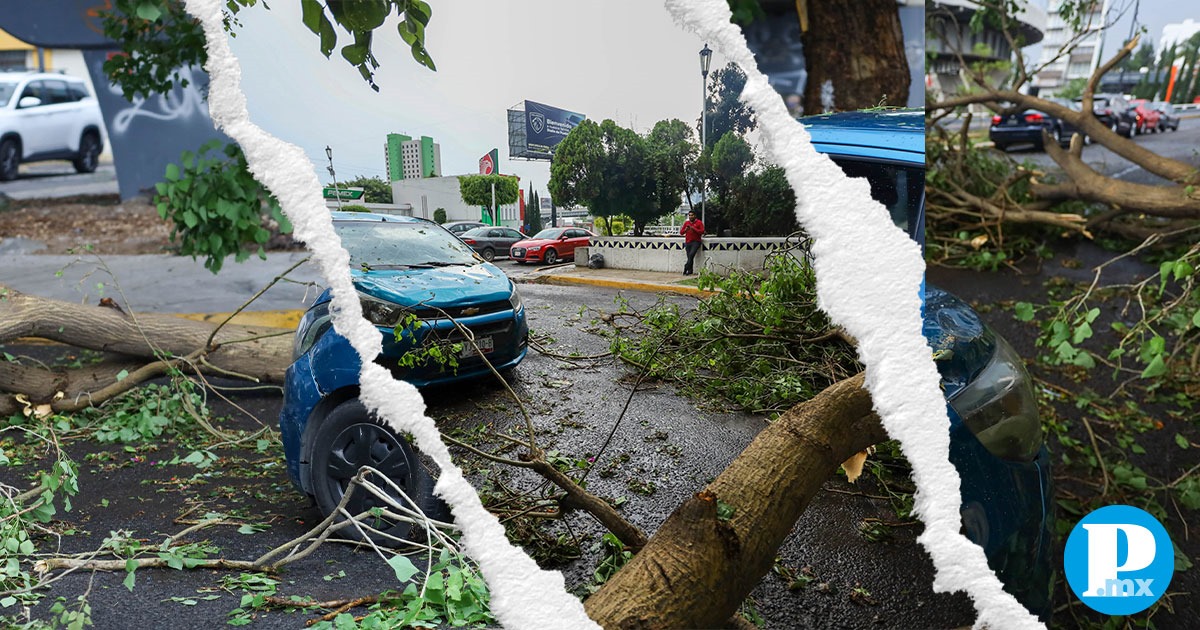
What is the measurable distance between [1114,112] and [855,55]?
2.48 metres

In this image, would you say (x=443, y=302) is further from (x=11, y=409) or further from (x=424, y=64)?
(x=11, y=409)

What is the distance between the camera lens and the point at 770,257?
5.08 ft

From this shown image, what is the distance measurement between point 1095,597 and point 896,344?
43.3 inches

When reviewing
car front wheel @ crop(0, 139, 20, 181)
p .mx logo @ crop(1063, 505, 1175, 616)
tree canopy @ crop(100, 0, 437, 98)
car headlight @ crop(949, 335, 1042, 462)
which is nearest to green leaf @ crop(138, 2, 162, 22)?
tree canopy @ crop(100, 0, 437, 98)

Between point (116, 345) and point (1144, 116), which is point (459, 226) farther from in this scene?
point (1144, 116)

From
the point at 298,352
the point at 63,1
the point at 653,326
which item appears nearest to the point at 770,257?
the point at 653,326

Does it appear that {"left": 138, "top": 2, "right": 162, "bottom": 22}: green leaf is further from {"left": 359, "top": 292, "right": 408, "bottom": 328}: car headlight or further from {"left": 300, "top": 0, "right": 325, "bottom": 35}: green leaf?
{"left": 359, "top": 292, "right": 408, "bottom": 328}: car headlight

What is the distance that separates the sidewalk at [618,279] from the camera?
63.0 inches

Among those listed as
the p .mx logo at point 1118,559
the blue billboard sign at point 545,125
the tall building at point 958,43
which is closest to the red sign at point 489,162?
the blue billboard sign at point 545,125

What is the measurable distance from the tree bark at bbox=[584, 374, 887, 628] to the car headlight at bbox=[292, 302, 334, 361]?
787 mm

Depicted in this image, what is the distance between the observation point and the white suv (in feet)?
9.13

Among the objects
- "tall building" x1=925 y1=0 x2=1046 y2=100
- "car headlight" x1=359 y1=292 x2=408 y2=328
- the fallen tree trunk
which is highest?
"tall building" x1=925 y1=0 x2=1046 y2=100

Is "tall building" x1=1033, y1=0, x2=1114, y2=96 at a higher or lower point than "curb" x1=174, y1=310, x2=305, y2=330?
higher

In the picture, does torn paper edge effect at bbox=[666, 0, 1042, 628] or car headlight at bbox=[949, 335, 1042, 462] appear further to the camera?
car headlight at bbox=[949, 335, 1042, 462]
